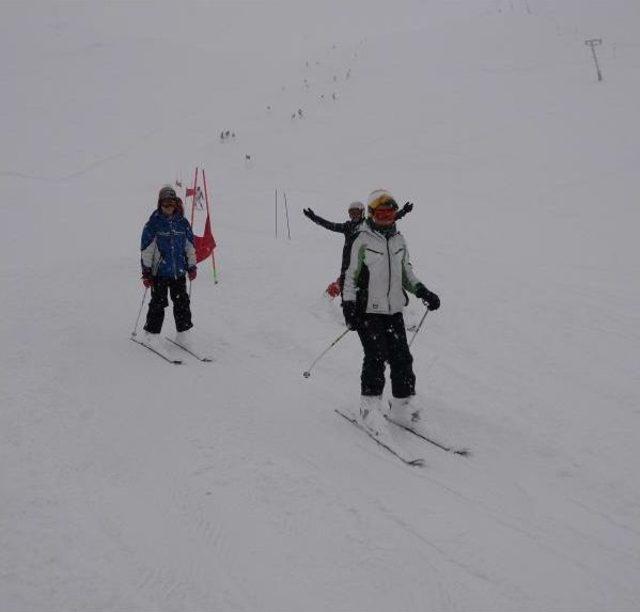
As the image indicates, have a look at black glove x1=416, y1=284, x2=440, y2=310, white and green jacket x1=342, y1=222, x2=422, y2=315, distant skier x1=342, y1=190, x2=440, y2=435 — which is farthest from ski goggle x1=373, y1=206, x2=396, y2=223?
black glove x1=416, y1=284, x2=440, y2=310

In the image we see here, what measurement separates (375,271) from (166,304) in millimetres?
3248

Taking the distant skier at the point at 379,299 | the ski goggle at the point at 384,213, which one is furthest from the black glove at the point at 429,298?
the ski goggle at the point at 384,213

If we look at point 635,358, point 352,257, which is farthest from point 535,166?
point 352,257

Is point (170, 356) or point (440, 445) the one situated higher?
point (170, 356)

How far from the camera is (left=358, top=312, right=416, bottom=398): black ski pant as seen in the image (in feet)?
17.3

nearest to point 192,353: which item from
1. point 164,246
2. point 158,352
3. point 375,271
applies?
point 158,352

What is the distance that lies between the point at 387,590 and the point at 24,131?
28.0m

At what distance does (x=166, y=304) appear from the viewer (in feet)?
24.0

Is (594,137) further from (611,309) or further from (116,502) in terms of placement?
(116,502)

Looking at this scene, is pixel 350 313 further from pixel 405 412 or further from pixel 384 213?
pixel 405 412

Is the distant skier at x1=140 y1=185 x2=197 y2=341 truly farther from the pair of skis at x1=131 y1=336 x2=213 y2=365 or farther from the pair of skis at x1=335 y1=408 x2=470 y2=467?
the pair of skis at x1=335 y1=408 x2=470 y2=467

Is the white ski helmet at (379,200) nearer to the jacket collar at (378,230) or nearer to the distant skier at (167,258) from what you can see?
the jacket collar at (378,230)

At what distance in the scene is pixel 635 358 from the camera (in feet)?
24.9

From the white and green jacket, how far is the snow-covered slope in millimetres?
1262
